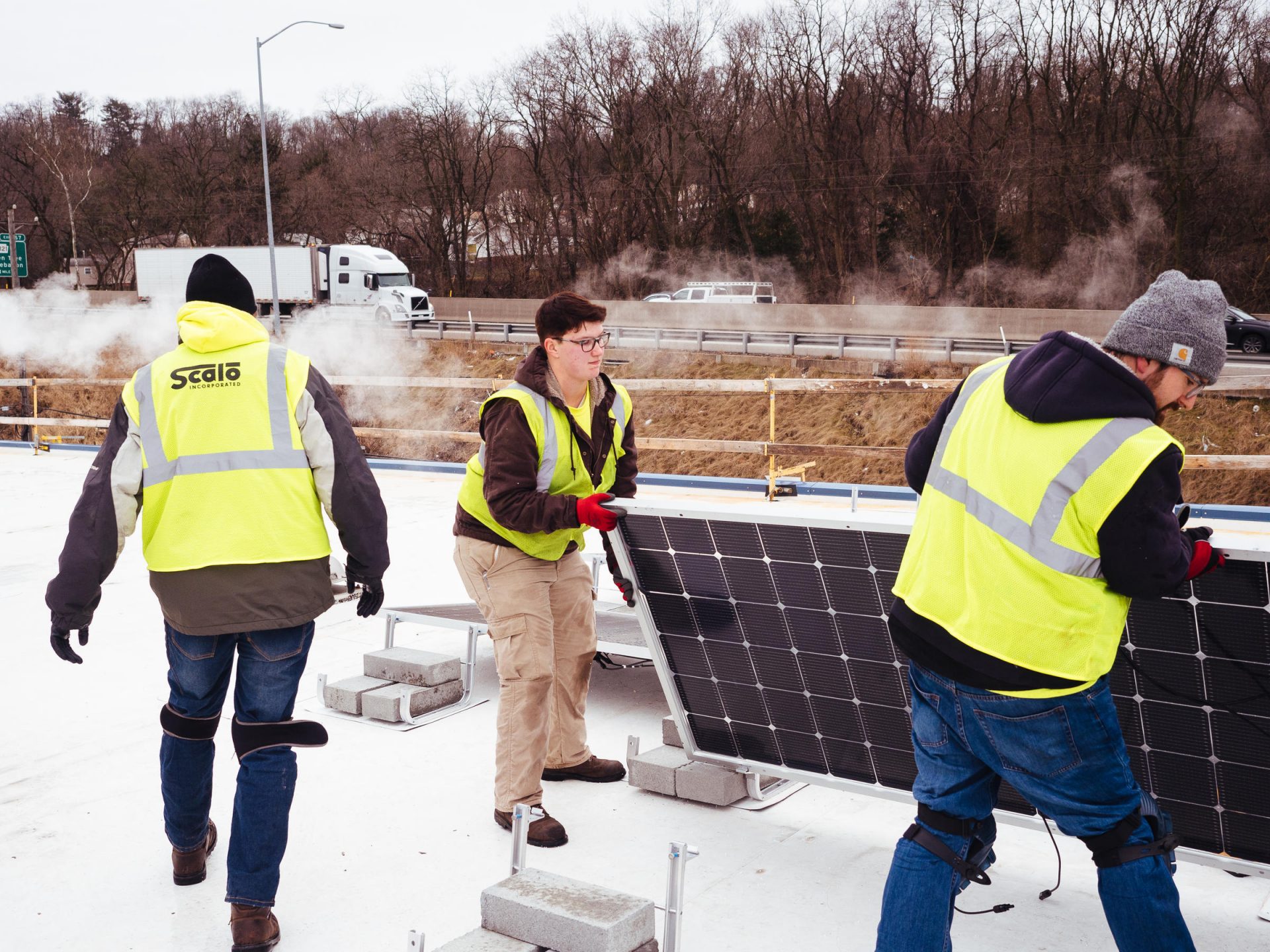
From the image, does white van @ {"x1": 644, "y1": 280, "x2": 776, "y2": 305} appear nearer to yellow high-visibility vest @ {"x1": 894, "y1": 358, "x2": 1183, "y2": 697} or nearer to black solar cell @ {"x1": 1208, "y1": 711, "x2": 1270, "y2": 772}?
black solar cell @ {"x1": 1208, "y1": 711, "x2": 1270, "y2": 772}

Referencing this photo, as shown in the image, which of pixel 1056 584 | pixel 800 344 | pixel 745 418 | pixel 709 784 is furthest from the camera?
pixel 800 344

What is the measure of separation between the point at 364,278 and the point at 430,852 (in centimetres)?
3634

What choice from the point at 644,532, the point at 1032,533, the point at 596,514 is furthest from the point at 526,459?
the point at 1032,533

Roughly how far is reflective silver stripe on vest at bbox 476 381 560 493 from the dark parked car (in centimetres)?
2399

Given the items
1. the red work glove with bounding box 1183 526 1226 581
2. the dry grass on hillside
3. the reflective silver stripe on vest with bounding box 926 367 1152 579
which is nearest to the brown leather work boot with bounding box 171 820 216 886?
the reflective silver stripe on vest with bounding box 926 367 1152 579

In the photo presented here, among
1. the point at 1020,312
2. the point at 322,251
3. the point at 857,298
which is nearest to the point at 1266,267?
the point at 1020,312

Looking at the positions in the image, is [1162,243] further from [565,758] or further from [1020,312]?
[565,758]

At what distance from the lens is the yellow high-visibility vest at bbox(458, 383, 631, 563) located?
157 inches

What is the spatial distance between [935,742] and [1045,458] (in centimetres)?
73

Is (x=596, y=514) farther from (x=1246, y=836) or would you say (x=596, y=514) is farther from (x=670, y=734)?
(x=1246, y=836)

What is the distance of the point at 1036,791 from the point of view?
8.38ft

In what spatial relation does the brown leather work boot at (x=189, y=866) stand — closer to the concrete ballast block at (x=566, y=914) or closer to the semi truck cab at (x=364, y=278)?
the concrete ballast block at (x=566, y=914)

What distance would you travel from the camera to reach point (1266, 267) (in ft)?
116

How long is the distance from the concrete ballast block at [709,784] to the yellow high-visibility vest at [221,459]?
1.73m
